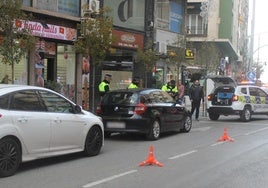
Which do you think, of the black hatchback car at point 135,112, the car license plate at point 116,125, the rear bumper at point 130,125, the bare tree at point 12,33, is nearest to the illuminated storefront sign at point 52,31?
the bare tree at point 12,33

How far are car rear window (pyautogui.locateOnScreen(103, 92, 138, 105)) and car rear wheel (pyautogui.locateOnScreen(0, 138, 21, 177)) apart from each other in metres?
5.24

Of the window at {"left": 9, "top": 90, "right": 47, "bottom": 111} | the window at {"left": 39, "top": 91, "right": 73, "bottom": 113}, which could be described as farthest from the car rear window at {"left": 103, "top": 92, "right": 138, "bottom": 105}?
the window at {"left": 9, "top": 90, "right": 47, "bottom": 111}

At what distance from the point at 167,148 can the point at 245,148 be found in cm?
195

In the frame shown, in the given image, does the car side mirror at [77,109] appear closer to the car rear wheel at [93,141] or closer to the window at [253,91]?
the car rear wheel at [93,141]

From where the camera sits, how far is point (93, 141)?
10727 mm

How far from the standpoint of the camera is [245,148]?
39.5ft

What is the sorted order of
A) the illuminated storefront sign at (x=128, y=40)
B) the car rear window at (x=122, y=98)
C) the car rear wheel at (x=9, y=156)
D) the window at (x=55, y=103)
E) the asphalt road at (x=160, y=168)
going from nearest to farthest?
the asphalt road at (x=160, y=168) → the car rear wheel at (x=9, y=156) → the window at (x=55, y=103) → the car rear window at (x=122, y=98) → the illuminated storefront sign at (x=128, y=40)

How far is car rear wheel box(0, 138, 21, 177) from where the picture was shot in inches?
320

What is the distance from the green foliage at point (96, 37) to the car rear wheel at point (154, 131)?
16.2 feet

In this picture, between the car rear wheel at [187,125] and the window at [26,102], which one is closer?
the window at [26,102]

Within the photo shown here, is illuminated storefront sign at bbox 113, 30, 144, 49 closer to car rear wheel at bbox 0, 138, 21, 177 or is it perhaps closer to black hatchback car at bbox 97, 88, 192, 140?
black hatchback car at bbox 97, 88, 192, 140

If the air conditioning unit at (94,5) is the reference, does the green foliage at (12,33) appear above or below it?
below

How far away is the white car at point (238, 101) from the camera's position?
2047cm

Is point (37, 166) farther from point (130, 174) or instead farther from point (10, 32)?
point (10, 32)
